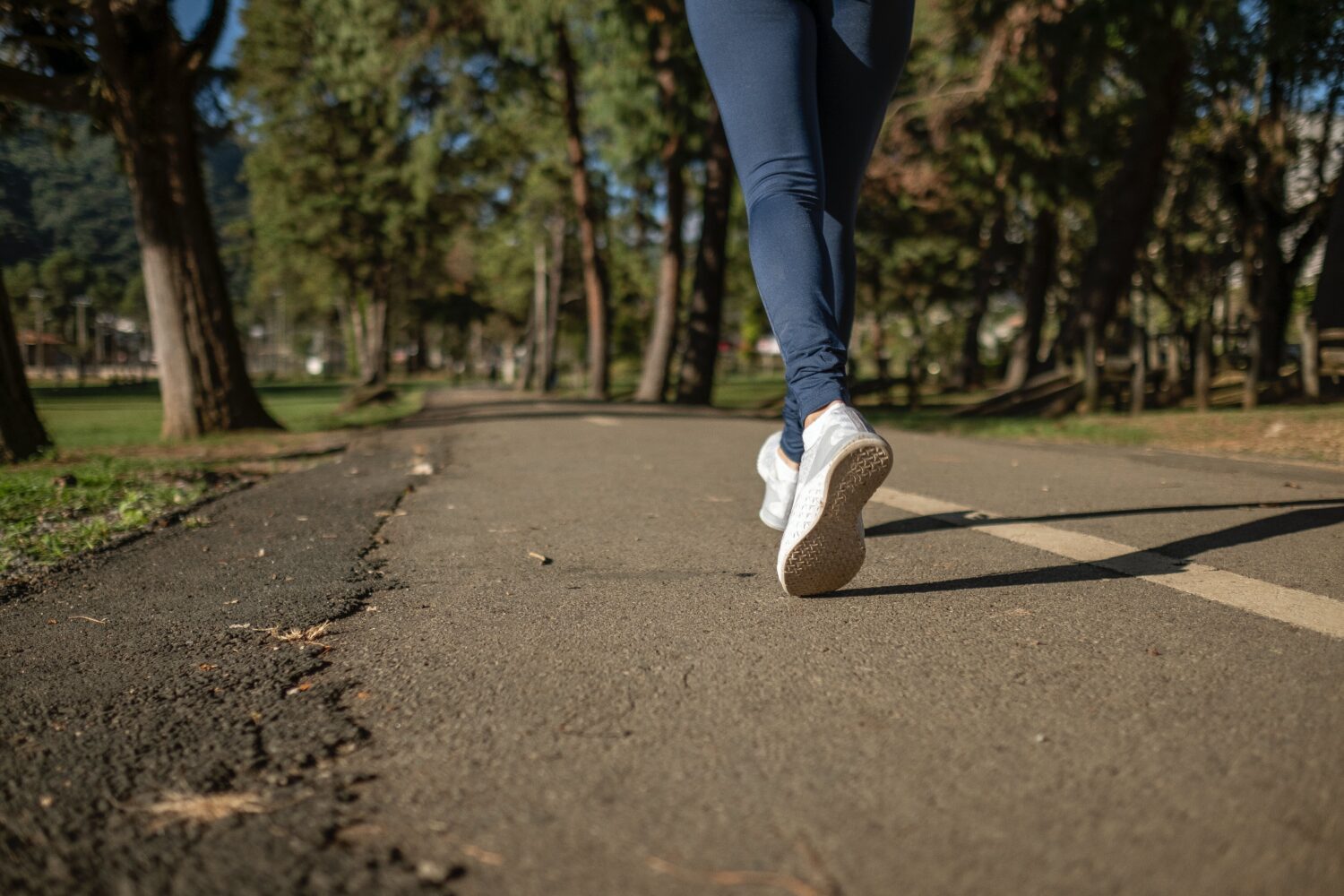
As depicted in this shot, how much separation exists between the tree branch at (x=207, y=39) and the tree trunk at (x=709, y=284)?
9.99 meters

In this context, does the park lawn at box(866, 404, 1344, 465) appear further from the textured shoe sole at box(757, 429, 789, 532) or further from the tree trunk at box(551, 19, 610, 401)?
the tree trunk at box(551, 19, 610, 401)

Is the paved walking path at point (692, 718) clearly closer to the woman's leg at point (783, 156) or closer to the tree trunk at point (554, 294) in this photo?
the woman's leg at point (783, 156)

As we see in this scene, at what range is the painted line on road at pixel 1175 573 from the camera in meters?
2.08

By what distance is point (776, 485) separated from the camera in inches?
118

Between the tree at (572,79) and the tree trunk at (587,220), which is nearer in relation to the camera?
the tree at (572,79)

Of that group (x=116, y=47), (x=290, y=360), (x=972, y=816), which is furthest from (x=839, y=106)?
→ (x=290, y=360)

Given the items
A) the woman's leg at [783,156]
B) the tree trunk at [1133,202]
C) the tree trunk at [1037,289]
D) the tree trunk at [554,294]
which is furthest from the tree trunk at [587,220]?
the woman's leg at [783,156]

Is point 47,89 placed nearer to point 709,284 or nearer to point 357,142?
point 709,284

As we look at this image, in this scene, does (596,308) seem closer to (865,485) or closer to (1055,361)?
(1055,361)

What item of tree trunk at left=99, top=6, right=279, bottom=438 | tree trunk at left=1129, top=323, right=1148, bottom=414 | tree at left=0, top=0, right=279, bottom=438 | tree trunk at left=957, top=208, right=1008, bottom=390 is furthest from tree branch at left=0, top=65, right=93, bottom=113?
tree trunk at left=957, top=208, right=1008, bottom=390

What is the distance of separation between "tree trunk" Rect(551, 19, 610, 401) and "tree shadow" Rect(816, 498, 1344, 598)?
19.2 metres

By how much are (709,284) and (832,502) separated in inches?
683

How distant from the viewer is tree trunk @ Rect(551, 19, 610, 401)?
75.6 feet

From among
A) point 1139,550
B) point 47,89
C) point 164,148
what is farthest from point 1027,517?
point 47,89
